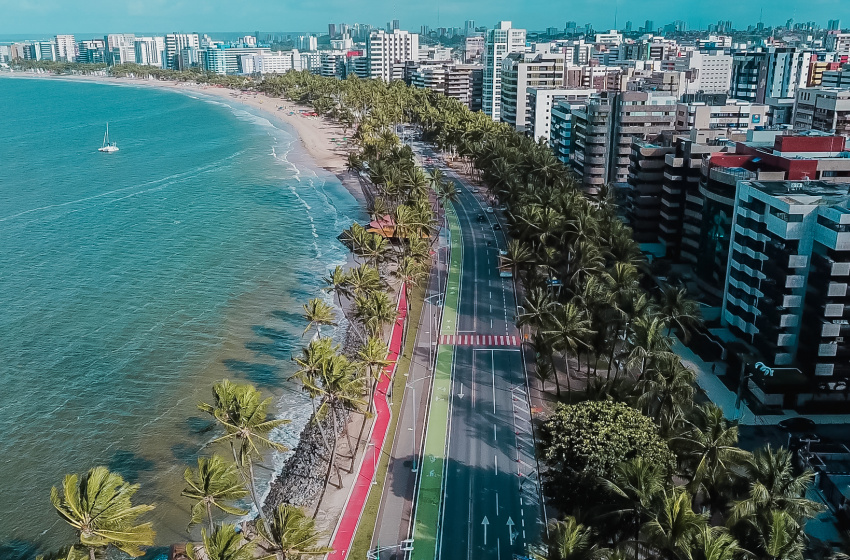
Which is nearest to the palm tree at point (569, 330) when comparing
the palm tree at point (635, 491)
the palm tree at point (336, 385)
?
the palm tree at point (336, 385)

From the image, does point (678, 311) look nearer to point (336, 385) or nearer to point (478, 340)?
point (478, 340)

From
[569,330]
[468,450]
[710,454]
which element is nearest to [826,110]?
[569,330]

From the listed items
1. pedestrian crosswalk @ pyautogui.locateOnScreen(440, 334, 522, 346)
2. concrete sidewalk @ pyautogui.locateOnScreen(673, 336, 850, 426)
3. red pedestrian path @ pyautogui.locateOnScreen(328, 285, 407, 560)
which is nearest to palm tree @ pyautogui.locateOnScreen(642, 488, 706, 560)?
red pedestrian path @ pyautogui.locateOnScreen(328, 285, 407, 560)

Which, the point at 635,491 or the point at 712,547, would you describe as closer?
the point at 712,547

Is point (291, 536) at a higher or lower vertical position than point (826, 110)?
lower

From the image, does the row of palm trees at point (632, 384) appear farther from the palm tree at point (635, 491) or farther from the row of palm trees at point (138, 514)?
the row of palm trees at point (138, 514)

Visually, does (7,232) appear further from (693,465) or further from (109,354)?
(693,465)

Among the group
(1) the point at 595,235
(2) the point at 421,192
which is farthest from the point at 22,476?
(2) the point at 421,192
